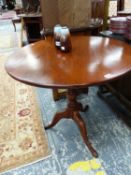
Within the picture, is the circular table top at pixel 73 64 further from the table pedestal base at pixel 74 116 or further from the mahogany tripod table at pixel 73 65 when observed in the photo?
the table pedestal base at pixel 74 116

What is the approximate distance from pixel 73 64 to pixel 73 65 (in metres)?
0.01

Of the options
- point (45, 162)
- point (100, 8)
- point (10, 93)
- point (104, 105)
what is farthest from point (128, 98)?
point (10, 93)

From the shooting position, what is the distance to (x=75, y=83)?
955mm

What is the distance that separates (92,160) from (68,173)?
21 cm

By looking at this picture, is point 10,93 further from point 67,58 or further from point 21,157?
point 67,58

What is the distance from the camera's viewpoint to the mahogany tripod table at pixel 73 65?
990 millimetres

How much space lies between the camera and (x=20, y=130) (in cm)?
173

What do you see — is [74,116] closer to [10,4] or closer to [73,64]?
[73,64]

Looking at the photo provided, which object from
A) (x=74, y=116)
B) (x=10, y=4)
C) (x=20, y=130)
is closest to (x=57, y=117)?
(x=74, y=116)

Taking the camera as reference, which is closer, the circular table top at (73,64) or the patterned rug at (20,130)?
the circular table top at (73,64)

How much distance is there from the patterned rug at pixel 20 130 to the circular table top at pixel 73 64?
2.33 feet

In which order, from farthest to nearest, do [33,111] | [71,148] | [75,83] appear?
[33,111] → [71,148] → [75,83]

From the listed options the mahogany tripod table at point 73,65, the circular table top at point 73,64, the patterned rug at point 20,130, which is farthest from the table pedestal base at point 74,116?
the circular table top at point 73,64

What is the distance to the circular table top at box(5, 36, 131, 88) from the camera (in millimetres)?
989
